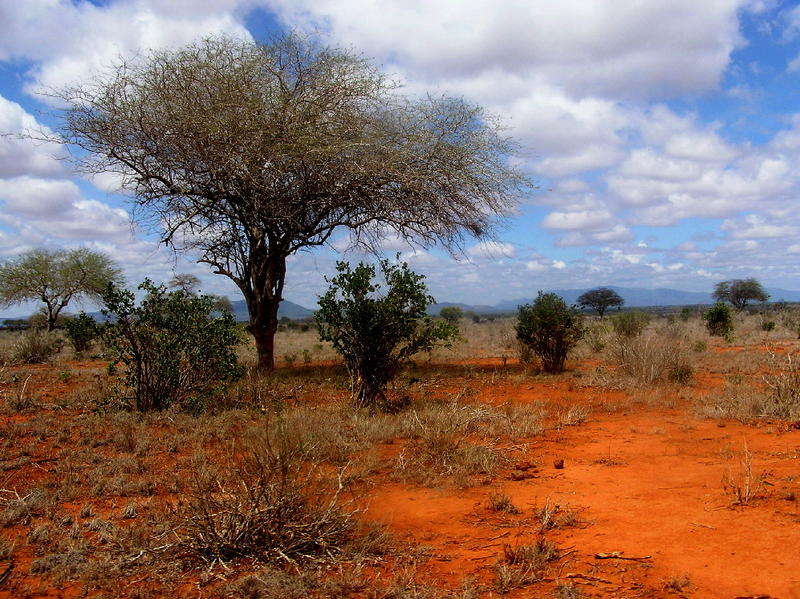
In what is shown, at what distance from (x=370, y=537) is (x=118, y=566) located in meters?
1.65

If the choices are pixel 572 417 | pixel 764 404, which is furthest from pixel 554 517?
pixel 764 404

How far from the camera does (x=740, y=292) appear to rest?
44.3m

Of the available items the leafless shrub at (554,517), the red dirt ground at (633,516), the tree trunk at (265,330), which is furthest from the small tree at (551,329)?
the leafless shrub at (554,517)

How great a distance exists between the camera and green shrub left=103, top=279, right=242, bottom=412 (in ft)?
29.2

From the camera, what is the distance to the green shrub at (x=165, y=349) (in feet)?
29.2

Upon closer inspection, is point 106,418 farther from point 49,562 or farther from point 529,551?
point 529,551

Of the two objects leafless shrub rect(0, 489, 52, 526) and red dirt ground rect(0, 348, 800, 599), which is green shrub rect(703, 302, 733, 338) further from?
leafless shrub rect(0, 489, 52, 526)

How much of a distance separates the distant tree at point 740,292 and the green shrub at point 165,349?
140 feet

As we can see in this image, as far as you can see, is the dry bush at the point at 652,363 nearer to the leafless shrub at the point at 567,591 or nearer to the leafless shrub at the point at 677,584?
the leafless shrub at the point at 677,584

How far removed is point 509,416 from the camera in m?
8.46

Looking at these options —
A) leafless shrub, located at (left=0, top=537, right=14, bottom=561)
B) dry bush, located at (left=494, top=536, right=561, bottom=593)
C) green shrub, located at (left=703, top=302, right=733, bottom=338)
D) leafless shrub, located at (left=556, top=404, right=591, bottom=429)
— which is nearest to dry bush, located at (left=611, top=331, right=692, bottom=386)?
leafless shrub, located at (left=556, top=404, right=591, bottom=429)

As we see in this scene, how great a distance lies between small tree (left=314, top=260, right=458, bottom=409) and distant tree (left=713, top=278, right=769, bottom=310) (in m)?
40.6

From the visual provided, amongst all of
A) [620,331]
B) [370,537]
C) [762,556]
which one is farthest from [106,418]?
[620,331]

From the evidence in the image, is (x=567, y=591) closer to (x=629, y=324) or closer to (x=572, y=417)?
(x=572, y=417)
